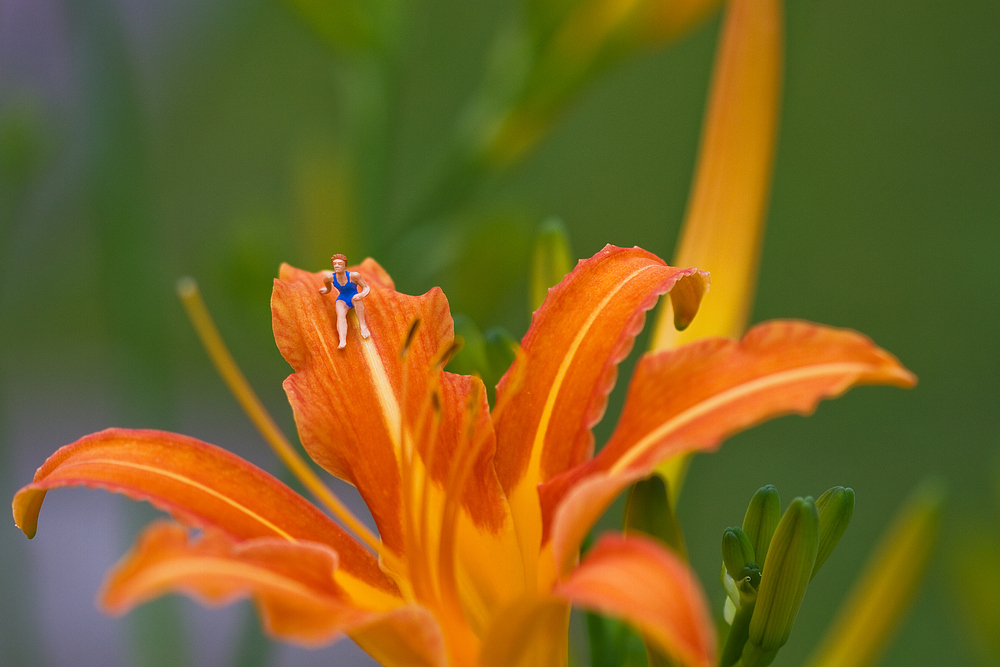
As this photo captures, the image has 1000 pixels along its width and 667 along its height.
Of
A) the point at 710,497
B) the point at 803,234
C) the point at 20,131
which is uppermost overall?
the point at 803,234

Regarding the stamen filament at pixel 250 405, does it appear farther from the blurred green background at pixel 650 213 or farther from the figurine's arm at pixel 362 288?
the blurred green background at pixel 650 213

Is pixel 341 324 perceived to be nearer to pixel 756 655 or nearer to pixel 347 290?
pixel 347 290

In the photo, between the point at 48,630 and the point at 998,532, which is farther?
the point at 48,630

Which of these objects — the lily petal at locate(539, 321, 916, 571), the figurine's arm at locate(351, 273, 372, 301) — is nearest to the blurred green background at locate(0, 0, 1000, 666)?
the figurine's arm at locate(351, 273, 372, 301)

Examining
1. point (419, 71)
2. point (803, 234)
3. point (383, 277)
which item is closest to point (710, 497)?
point (803, 234)

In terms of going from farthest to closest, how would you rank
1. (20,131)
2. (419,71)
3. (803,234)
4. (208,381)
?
(208,381) < (419,71) < (803,234) < (20,131)

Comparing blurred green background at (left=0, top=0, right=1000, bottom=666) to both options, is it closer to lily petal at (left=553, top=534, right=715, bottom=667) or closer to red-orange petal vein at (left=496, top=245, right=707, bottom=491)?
red-orange petal vein at (left=496, top=245, right=707, bottom=491)

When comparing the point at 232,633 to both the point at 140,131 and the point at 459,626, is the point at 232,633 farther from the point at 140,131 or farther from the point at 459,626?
the point at 459,626

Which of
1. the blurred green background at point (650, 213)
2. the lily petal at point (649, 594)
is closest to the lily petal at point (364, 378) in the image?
the lily petal at point (649, 594)
